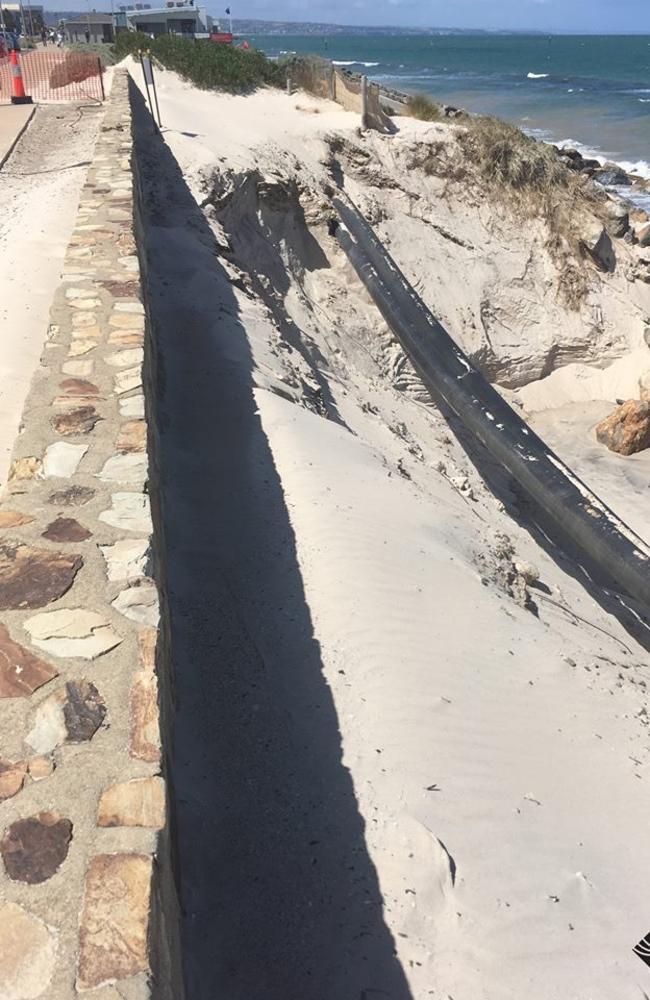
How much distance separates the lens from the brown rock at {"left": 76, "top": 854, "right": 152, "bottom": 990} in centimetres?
170

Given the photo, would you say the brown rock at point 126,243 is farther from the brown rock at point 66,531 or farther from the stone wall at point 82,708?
the brown rock at point 66,531

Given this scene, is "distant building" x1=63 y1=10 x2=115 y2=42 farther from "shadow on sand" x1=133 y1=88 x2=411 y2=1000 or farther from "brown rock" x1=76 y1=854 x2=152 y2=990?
"brown rock" x1=76 y1=854 x2=152 y2=990

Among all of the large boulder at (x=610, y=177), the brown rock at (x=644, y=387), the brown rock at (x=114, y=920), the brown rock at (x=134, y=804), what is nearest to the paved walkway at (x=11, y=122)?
the brown rock at (x=644, y=387)

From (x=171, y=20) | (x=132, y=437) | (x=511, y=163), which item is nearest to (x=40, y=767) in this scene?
(x=132, y=437)

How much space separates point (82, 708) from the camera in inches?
92.3

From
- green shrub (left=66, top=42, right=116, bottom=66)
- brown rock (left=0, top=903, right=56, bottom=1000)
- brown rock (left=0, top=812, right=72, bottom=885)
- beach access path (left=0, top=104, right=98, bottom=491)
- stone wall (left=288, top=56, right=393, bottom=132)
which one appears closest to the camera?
brown rock (left=0, top=903, right=56, bottom=1000)

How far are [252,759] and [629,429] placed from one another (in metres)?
10.6

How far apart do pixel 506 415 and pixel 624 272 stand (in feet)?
26.9

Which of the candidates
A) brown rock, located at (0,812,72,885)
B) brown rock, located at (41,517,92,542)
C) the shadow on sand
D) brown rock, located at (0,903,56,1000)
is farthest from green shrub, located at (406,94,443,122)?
brown rock, located at (0,903,56,1000)

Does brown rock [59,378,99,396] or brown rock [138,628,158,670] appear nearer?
brown rock [138,628,158,670]

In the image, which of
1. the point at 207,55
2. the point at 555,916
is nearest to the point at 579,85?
the point at 207,55

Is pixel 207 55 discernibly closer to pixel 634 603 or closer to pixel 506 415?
pixel 506 415

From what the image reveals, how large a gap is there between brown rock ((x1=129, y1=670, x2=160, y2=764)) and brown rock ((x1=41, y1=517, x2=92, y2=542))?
813 millimetres

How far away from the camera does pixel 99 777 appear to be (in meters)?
2.14
